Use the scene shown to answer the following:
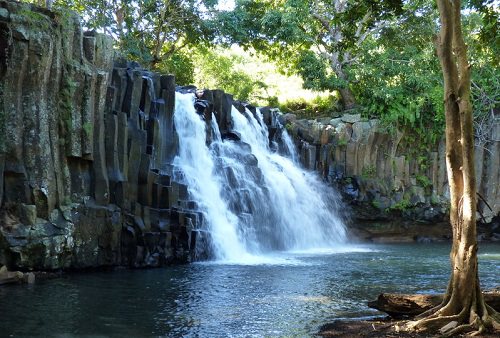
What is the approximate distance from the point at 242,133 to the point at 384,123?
8.29 m

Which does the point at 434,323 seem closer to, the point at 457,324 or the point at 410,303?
the point at 457,324

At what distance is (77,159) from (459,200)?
10658 millimetres

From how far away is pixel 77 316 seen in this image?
9.90m

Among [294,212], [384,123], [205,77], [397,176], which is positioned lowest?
[294,212]

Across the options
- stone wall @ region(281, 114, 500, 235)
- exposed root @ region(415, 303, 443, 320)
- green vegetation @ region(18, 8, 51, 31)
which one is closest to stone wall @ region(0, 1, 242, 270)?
green vegetation @ region(18, 8, 51, 31)

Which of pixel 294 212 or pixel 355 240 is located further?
pixel 355 240

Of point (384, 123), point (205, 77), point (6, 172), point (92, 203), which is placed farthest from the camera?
point (205, 77)

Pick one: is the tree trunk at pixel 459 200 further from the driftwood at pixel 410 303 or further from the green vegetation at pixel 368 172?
the green vegetation at pixel 368 172

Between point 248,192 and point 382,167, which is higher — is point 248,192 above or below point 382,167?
below

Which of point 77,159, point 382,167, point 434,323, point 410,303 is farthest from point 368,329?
point 382,167

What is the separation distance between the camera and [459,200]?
8375mm

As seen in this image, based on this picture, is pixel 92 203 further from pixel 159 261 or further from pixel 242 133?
pixel 242 133

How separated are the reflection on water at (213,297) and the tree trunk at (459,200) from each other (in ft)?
7.17

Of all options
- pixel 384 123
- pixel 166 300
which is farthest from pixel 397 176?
pixel 166 300
